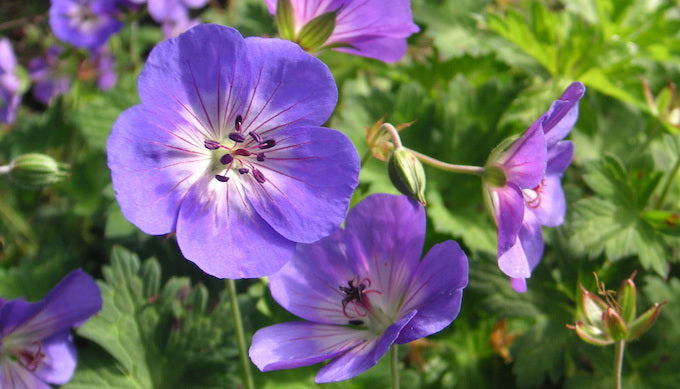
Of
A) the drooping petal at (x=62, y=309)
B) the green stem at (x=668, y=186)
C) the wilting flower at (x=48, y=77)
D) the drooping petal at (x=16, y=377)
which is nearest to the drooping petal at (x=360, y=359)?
the drooping petal at (x=62, y=309)

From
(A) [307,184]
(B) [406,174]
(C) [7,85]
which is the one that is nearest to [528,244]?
(B) [406,174]

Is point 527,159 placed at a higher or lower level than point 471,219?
higher

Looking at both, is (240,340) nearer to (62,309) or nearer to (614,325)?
(62,309)

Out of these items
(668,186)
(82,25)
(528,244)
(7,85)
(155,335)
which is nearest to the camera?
(528,244)

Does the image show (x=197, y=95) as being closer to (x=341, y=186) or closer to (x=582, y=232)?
(x=341, y=186)

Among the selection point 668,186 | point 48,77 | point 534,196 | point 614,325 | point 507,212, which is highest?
point 507,212

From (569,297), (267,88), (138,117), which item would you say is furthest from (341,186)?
(569,297)

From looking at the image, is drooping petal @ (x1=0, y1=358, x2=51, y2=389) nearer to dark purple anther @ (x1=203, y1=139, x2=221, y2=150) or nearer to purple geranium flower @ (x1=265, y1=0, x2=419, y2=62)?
dark purple anther @ (x1=203, y1=139, x2=221, y2=150)

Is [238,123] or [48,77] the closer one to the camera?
[238,123]
